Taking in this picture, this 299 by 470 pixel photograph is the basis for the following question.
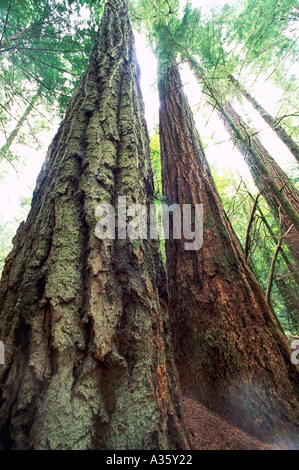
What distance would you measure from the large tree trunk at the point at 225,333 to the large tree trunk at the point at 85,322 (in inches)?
27.8

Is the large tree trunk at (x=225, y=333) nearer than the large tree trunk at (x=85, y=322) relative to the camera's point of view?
No

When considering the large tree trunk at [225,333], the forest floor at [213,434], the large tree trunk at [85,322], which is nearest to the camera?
the large tree trunk at [85,322]

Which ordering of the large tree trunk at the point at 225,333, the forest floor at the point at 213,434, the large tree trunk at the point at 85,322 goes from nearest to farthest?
the large tree trunk at the point at 85,322, the forest floor at the point at 213,434, the large tree trunk at the point at 225,333

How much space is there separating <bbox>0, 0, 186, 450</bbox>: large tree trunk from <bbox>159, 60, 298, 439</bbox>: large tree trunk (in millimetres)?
707

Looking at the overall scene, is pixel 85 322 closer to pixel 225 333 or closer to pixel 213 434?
pixel 213 434

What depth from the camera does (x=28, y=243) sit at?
0.95 meters

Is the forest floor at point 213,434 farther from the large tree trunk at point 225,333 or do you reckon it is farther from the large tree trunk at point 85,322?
the large tree trunk at point 85,322

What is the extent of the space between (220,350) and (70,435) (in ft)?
3.87

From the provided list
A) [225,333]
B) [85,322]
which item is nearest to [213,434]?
[225,333]


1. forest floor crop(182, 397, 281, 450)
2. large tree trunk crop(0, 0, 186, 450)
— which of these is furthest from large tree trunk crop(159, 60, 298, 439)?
large tree trunk crop(0, 0, 186, 450)

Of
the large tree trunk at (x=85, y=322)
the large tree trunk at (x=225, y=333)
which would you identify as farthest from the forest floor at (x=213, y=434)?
the large tree trunk at (x=85, y=322)

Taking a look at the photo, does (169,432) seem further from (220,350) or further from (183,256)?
(183,256)

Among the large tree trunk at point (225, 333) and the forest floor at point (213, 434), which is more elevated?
the large tree trunk at point (225, 333)

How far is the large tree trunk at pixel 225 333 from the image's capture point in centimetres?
120
